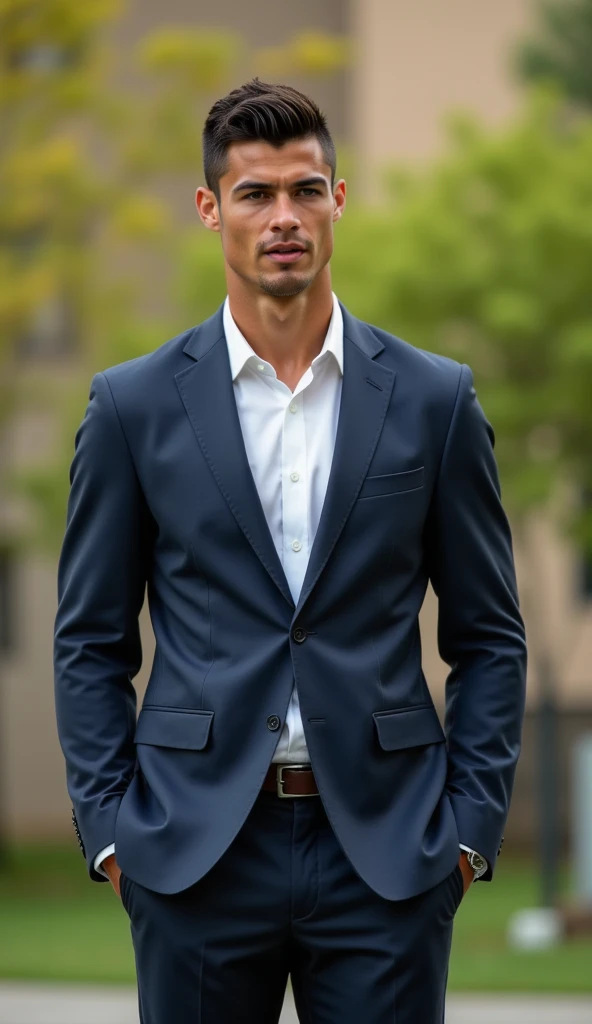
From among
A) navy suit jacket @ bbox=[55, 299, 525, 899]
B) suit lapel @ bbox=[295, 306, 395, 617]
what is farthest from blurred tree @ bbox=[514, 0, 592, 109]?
navy suit jacket @ bbox=[55, 299, 525, 899]

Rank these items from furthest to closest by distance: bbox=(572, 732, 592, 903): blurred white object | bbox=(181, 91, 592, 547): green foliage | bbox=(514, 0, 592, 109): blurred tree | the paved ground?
1. bbox=(514, 0, 592, 109): blurred tree
2. bbox=(181, 91, 592, 547): green foliage
3. bbox=(572, 732, 592, 903): blurred white object
4. the paved ground

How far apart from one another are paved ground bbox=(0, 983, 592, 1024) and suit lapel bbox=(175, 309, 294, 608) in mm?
4773

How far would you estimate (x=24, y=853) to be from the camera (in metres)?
21.6

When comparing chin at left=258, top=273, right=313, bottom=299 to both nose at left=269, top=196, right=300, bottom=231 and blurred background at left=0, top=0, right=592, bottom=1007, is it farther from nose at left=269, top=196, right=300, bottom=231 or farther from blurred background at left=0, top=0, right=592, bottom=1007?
blurred background at left=0, top=0, right=592, bottom=1007

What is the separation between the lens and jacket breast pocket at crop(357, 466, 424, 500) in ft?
10.1

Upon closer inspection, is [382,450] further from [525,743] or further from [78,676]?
[525,743]

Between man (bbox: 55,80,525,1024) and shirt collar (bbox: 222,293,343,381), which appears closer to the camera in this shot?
man (bbox: 55,80,525,1024)

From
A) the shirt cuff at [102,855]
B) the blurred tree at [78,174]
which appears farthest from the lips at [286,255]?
the blurred tree at [78,174]

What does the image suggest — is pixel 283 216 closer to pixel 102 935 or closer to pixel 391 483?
pixel 391 483

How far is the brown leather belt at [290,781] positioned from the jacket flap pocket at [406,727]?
15cm

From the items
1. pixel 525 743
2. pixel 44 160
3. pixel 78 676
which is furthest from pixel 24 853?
pixel 78 676

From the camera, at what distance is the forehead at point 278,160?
3.08 m

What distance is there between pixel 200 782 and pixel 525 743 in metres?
18.7

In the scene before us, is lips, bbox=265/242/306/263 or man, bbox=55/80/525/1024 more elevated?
lips, bbox=265/242/306/263
